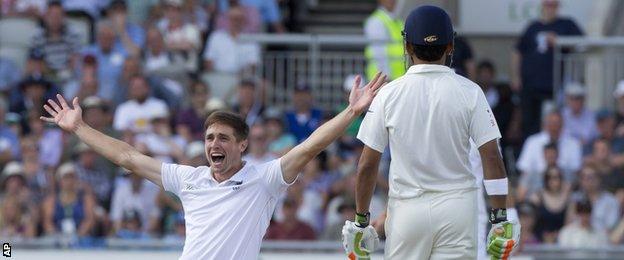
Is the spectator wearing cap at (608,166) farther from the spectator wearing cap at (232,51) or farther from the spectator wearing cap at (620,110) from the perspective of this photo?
the spectator wearing cap at (232,51)

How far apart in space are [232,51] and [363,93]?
373 inches

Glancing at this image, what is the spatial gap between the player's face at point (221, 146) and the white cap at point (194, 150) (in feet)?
23.8

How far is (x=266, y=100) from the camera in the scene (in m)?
18.0

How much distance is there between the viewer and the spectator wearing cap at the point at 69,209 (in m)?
16.6

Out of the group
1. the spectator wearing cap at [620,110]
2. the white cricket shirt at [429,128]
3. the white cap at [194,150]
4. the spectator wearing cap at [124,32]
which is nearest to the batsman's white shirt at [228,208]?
the white cricket shirt at [429,128]

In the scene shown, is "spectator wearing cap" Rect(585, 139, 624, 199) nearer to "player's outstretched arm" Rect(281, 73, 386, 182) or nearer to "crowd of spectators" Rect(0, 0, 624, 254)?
"crowd of spectators" Rect(0, 0, 624, 254)

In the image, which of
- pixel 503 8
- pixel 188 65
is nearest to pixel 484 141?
pixel 188 65

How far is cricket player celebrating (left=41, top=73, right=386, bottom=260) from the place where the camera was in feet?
30.3

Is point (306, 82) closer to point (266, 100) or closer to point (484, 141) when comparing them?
point (266, 100)

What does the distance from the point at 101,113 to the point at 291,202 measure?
2.60 metres

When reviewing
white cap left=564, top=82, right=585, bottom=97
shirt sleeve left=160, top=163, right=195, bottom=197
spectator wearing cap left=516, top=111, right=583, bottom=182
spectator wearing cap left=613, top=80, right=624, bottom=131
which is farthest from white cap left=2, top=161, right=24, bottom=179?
shirt sleeve left=160, top=163, right=195, bottom=197

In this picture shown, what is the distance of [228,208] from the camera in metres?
9.33

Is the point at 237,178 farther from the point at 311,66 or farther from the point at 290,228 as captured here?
the point at 311,66

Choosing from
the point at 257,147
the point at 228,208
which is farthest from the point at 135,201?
the point at 228,208
